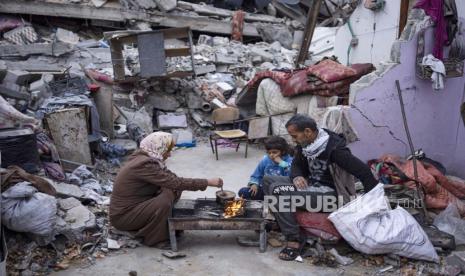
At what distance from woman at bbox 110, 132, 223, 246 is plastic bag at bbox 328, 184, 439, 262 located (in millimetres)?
1422

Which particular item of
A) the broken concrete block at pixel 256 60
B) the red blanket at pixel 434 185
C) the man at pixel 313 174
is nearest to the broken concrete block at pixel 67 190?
the man at pixel 313 174

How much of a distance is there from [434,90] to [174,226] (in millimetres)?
4402

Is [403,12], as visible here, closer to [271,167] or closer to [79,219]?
[271,167]

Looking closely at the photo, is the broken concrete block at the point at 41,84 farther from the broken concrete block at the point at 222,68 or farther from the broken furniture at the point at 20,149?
the broken concrete block at the point at 222,68

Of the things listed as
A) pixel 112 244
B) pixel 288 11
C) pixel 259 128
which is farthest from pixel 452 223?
pixel 288 11

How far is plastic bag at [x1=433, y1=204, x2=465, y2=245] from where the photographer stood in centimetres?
509

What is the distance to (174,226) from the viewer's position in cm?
465

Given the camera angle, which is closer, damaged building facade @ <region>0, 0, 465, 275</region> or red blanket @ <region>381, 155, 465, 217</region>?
damaged building facade @ <region>0, 0, 465, 275</region>

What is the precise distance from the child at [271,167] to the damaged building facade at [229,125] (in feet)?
1.37

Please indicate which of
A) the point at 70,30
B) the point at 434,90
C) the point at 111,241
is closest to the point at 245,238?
the point at 111,241

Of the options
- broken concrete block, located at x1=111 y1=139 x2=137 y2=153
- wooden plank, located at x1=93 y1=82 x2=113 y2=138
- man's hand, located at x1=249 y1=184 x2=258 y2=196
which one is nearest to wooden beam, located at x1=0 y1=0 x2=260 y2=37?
wooden plank, located at x1=93 y1=82 x2=113 y2=138

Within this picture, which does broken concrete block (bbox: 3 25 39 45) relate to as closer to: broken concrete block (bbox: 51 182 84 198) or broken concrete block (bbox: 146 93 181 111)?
broken concrete block (bbox: 146 93 181 111)

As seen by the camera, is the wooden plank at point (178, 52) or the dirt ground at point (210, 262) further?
the wooden plank at point (178, 52)

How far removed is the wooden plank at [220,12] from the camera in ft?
53.8
